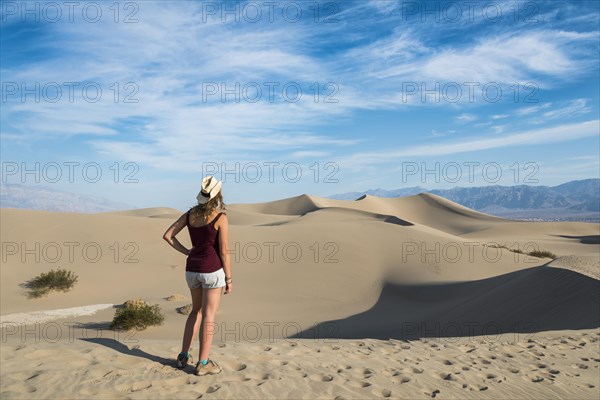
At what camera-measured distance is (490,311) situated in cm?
1261

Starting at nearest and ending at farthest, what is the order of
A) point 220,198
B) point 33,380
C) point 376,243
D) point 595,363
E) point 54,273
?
point 33,380
point 220,198
point 595,363
point 54,273
point 376,243

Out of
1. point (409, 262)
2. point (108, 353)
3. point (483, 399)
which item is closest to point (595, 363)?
point (483, 399)

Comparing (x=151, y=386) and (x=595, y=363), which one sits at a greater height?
(x=151, y=386)

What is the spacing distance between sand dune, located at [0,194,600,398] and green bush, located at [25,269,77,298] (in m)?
0.34

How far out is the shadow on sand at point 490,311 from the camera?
35.0 feet

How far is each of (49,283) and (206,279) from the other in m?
13.3

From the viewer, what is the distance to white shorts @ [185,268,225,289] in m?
4.91

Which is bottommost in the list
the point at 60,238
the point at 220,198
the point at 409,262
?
the point at 409,262

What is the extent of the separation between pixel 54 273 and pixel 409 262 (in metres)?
14.4

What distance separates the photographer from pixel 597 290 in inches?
425

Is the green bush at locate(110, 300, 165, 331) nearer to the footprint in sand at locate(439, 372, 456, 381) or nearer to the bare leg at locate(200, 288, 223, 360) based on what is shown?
the bare leg at locate(200, 288, 223, 360)

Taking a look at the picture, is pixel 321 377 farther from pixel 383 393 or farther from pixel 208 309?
pixel 208 309

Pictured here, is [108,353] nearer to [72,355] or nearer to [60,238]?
[72,355]

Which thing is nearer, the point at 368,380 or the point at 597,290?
the point at 368,380
